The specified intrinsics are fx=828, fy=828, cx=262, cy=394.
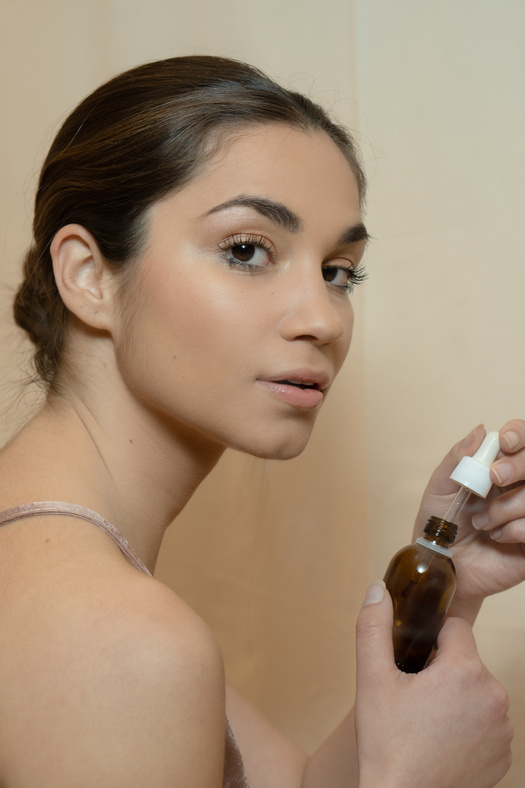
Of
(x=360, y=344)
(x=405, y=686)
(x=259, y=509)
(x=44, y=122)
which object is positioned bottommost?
(x=259, y=509)

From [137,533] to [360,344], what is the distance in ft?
2.28

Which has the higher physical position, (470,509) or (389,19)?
(389,19)

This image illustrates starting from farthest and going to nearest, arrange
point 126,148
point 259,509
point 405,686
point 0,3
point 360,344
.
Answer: point 259,509, point 360,344, point 0,3, point 126,148, point 405,686

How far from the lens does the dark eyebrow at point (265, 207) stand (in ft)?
2.73

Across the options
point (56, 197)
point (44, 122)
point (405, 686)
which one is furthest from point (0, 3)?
point (405, 686)

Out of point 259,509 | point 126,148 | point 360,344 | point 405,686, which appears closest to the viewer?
point 405,686

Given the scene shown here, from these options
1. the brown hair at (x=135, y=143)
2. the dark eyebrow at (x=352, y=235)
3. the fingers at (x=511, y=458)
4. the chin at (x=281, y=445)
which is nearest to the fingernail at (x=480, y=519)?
the fingers at (x=511, y=458)

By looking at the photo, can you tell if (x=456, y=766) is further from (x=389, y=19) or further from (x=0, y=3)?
(x=0, y=3)

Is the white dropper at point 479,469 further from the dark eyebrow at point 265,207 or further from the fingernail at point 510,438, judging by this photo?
the dark eyebrow at point 265,207

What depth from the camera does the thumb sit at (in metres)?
0.77

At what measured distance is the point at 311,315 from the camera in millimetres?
825

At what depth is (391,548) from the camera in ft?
5.00

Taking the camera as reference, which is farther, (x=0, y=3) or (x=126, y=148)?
(x=0, y=3)

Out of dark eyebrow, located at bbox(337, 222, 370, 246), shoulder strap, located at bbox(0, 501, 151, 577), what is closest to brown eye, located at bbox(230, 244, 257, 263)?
dark eyebrow, located at bbox(337, 222, 370, 246)
